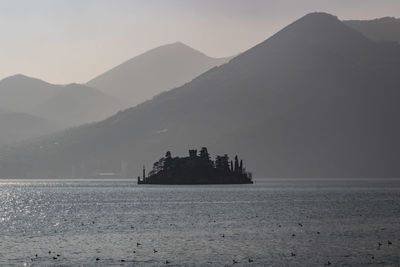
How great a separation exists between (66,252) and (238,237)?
2852cm

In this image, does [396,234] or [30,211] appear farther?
[30,211]

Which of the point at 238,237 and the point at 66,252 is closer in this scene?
the point at 66,252

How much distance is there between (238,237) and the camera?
12000 centimetres

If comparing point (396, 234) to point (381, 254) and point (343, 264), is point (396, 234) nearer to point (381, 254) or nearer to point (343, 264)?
point (381, 254)

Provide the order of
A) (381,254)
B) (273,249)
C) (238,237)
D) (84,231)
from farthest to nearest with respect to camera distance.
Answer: (84,231)
(238,237)
(273,249)
(381,254)

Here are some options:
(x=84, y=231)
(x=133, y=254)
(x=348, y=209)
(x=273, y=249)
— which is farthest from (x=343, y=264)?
(x=348, y=209)

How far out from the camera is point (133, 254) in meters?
101

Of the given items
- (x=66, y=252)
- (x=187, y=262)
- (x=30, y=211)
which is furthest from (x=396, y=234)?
(x=30, y=211)

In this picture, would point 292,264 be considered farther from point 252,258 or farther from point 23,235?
point 23,235

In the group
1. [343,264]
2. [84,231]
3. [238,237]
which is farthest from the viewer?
[84,231]

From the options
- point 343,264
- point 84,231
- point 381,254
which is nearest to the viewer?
point 343,264

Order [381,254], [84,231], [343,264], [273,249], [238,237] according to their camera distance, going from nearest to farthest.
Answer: [343,264] → [381,254] → [273,249] → [238,237] → [84,231]

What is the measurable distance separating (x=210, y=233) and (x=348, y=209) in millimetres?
70188

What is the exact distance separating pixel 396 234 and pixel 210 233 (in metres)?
29.0
